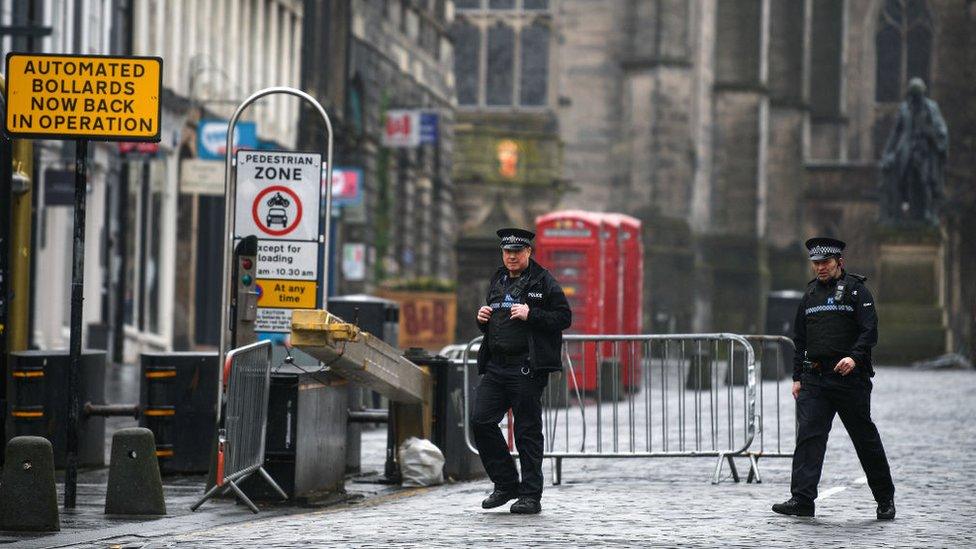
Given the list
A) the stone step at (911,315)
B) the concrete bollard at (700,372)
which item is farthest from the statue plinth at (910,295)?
the concrete bollard at (700,372)

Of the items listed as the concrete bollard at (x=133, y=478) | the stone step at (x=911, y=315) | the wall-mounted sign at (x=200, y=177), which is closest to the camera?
the concrete bollard at (x=133, y=478)

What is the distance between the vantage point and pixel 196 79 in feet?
125

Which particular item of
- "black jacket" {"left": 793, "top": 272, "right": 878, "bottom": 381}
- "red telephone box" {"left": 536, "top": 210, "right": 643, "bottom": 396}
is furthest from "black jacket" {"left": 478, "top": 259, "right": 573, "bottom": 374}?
"red telephone box" {"left": 536, "top": 210, "right": 643, "bottom": 396}

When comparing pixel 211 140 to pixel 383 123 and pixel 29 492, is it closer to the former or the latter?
pixel 383 123

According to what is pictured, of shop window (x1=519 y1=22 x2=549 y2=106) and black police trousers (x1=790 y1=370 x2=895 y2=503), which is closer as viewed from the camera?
black police trousers (x1=790 y1=370 x2=895 y2=503)

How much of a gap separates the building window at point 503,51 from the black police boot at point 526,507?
50.9m

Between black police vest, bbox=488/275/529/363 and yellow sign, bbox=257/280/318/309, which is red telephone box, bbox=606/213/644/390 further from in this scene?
black police vest, bbox=488/275/529/363

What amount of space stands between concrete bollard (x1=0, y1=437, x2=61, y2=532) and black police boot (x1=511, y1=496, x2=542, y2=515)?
8.87 ft

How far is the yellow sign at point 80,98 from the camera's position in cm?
1300

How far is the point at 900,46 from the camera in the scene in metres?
75.9

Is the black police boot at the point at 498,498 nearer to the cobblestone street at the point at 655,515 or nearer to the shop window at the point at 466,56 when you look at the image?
the cobblestone street at the point at 655,515

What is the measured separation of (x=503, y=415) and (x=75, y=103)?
321 centimetres

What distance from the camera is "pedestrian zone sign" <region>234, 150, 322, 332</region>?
51.4 feet

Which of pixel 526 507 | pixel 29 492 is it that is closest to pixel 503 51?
pixel 526 507
